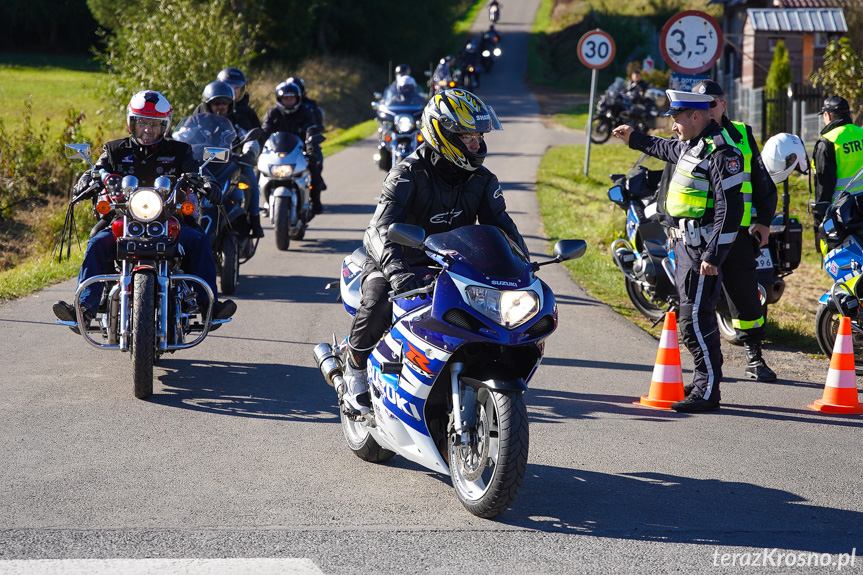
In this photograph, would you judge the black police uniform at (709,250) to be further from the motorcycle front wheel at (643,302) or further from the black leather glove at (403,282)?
the black leather glove at (403,282)

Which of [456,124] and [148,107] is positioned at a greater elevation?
[456,124]

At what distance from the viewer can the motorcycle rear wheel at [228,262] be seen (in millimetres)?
10133

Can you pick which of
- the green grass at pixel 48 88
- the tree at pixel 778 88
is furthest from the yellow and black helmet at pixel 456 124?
the tree at pixel 778 88

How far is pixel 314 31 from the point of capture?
5322 centimetres

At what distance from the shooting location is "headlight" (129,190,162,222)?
673 cm

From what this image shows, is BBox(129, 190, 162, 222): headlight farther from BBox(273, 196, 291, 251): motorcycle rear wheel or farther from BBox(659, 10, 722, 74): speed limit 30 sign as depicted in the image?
BBox(659, 10, 722, 74): speed limit 30 sign

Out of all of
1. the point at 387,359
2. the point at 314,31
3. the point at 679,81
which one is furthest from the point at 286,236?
the point at 314,31

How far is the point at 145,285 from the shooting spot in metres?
6.51

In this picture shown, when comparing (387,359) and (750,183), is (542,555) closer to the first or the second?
(387,359)

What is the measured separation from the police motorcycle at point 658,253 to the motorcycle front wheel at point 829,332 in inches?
17.6

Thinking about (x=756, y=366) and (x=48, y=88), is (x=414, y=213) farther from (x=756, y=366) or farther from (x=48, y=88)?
(x=48, y=88)

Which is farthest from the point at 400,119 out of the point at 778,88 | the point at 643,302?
the point at 778,88

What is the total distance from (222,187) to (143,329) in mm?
3884

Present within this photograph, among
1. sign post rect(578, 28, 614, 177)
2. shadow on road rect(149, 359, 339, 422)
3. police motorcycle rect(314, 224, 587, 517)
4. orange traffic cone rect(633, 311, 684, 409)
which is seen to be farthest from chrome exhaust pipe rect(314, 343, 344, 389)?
sign post rect(578, 28, 614, 177)
